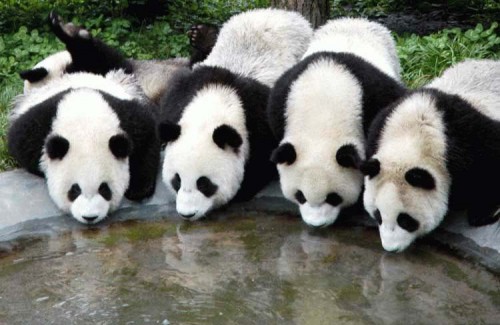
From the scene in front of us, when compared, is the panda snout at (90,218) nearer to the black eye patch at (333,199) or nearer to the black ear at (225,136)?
the black ear at (225,136)

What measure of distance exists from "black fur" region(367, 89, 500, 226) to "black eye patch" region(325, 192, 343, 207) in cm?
81

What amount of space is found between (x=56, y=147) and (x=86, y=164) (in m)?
0.25

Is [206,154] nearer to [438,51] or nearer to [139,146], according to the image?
[139,146]

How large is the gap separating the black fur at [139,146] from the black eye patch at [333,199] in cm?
149

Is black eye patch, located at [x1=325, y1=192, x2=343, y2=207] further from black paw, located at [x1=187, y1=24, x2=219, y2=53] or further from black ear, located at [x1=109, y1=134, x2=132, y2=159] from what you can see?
black paw, located at [x1=187, y1=24, x2=219, y2=53]

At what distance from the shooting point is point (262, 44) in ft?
24.8

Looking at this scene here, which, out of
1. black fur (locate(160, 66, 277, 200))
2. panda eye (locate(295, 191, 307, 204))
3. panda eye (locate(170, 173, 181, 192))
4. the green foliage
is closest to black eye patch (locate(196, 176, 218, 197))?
panda eye (locate(170, 173, 181, 192))

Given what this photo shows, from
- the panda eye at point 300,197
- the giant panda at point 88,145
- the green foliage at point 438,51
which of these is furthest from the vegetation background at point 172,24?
the panda eye at point 300,197

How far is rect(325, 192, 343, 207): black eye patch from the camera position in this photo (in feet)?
19.7

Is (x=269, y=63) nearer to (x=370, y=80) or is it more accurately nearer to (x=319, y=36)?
(x=319, y=36)

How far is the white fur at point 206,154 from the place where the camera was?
618 centimetres

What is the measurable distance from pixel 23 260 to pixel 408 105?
2901 mm

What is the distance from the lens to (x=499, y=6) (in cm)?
1064

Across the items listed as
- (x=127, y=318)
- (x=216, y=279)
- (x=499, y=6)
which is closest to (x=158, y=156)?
(x=216, y=279)
